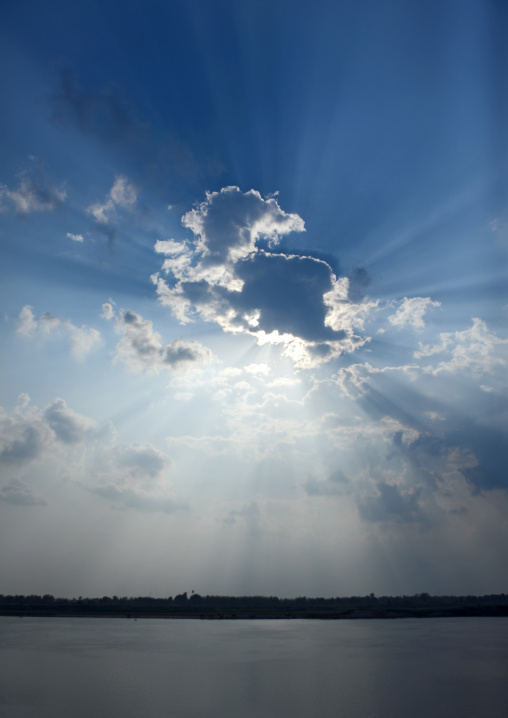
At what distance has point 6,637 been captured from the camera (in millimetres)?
72625

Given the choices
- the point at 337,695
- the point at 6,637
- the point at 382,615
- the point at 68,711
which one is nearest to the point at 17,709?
the point at 68,711

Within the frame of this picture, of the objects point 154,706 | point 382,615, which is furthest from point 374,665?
point 382,615

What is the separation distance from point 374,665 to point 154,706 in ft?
81.9

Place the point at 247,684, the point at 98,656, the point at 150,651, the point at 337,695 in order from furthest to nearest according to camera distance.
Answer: the point at 150,651, the point at 98,656, the point at 247,684, the point at 337,695

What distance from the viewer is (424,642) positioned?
6650 cm

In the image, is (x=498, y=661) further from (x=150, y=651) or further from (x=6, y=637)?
(x=6, y=637)

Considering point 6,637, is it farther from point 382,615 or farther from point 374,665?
point 382,615

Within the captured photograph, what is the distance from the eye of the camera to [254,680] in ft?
128

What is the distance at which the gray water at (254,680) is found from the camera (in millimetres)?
29859

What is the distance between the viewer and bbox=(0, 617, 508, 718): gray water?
1176 inches

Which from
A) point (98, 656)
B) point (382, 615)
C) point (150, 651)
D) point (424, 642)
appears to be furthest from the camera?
point (382, 615)

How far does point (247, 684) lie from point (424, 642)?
1587 inches

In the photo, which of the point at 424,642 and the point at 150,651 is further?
the point at 424,642

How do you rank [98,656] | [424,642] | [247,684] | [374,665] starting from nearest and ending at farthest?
1. [247,684]
2. [374,665]
3. [98,656]
4. [424,642]
